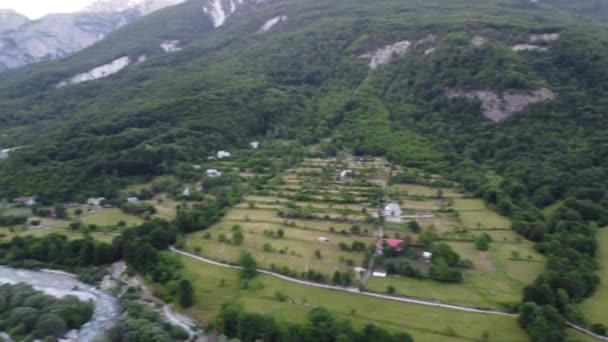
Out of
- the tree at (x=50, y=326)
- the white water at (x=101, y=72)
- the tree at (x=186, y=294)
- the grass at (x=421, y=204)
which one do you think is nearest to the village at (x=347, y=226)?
the grass at (x=421, y=204)

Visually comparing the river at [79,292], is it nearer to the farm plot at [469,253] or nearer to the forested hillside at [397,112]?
the forested hillside at [397,112]

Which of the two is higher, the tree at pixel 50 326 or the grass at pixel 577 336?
the tree at pixel 50 326

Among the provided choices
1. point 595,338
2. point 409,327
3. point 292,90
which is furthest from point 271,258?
point 292,90

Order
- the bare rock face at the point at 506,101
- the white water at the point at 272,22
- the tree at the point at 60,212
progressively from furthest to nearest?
the white water at the point at 272,22 < the bare rock face at the point at 506,101 < the tree at the point at 60,212

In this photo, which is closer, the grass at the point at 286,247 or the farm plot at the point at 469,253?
the farm plot at the point at 469,253

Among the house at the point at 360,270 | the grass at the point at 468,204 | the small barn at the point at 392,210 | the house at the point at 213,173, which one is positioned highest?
the house at the point at 360,270

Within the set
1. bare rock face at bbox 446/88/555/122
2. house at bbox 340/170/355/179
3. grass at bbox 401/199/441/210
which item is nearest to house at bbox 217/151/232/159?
house at bbox 340/170/355/179

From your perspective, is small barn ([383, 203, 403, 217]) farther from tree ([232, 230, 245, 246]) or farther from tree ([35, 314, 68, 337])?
tree ([35, 314, 68, 337])
